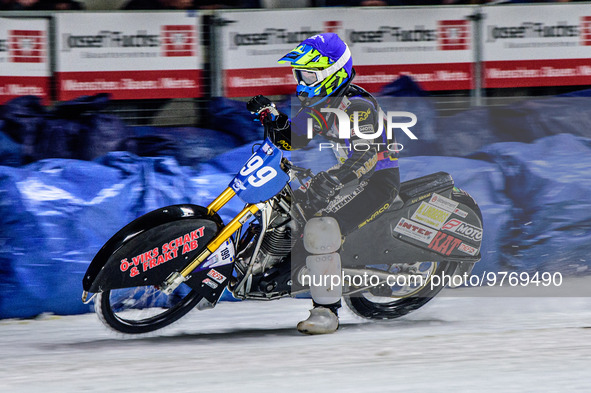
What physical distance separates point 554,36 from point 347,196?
2.80m

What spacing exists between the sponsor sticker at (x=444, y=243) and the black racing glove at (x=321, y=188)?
87 centimetres

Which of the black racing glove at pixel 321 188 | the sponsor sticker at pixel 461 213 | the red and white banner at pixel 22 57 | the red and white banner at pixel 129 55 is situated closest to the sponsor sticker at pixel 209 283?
the black racing glove at pixel 321 188

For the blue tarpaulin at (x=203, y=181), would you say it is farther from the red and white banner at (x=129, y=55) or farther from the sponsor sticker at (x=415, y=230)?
the sponsor sticker at (x=415, y=230)

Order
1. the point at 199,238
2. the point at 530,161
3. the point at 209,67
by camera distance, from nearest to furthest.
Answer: the point at 199,238 < the point at 209,67 < the point at 530,161

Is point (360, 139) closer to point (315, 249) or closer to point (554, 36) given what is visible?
point (315, 249)

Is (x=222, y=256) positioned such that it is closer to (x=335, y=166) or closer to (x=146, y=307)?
(x=146, y=307)

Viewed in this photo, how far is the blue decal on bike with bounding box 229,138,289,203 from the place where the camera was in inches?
202

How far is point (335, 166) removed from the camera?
534cm

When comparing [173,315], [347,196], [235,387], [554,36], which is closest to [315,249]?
[347,196]

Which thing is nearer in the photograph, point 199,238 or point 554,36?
point 199,238

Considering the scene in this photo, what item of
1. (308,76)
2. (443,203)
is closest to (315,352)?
(443,203)

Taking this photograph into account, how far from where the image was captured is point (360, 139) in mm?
5227

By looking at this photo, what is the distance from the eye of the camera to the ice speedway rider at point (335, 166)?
5.21m

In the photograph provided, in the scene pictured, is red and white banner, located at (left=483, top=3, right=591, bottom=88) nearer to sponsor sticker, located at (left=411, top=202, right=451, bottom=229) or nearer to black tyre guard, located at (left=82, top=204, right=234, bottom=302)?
sponsor sticker, located at (left=411, top=202, right=451, bottom=229)
